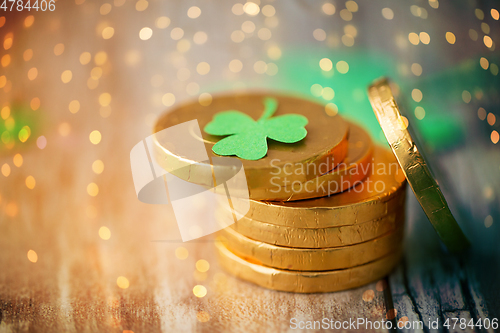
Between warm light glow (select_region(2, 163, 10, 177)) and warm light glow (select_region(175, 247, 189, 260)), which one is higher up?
warm light glow (select_region(2, 163, 10, 177))

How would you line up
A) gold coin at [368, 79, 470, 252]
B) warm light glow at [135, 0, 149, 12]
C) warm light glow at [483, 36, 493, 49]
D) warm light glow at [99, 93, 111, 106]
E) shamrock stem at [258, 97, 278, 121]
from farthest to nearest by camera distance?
warm light glow at [99, 93, 111, 106]
warm light glow at [135, 0, 149, 12]
shamrock stem at [258, 97, 278, 121]
warm light glow at [483, 36, 493, 49]
gold coin at [368, 79, 470, 252]

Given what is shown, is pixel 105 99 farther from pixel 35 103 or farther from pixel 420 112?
pixel 420 112

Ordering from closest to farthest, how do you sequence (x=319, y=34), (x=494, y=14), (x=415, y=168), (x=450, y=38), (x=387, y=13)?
1. (x=415, y=168)
2. (x=494, y=14)
3. (x=450, y=38)
4. (x=387, y=13)
5. (x=319, y=34)

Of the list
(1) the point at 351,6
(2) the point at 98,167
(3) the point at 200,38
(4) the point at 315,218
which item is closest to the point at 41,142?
(2) the point at 98,167

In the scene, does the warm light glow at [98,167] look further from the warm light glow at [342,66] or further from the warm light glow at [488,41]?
the warm light glow at [488,41]

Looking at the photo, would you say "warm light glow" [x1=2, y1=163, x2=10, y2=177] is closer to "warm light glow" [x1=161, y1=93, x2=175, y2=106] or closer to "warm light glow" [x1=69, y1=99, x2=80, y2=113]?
"warm light glow" [x1=69, y1=99, x2=80, y2=113]

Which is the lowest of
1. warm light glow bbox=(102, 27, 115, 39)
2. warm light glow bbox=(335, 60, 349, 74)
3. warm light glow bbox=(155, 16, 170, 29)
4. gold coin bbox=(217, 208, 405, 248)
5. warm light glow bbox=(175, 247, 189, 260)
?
warm light glow bbox=(175, 247, 189, 260)

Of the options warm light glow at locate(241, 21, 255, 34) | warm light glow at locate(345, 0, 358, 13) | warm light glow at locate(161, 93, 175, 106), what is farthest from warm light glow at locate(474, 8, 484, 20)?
warm light glow at locate(161, 93, 175, 106)
